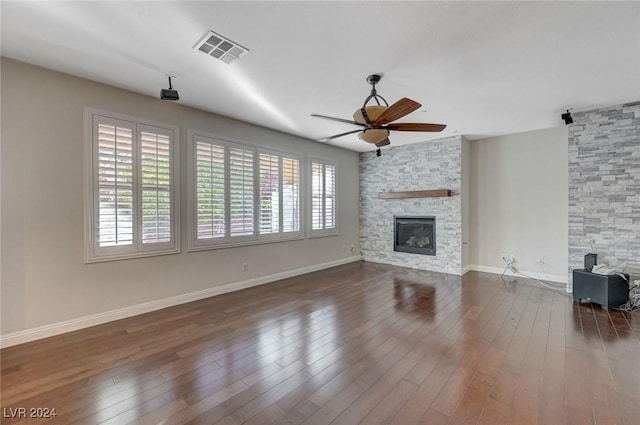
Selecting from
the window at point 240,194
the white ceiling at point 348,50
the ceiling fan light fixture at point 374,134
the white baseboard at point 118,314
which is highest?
the white ceiling at point 348,50

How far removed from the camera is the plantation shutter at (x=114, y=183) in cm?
329

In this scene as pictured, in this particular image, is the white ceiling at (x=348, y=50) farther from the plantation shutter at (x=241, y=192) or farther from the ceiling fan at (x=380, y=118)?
the plantation shutter at (x=241, y=192)

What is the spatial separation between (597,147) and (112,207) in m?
6.67

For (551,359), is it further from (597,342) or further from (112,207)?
(112,207)

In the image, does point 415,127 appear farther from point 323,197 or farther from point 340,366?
point 323,197

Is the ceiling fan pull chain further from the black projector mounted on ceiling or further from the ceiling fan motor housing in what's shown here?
the black projector mounted on ceiling

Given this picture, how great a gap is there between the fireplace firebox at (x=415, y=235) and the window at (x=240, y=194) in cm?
237

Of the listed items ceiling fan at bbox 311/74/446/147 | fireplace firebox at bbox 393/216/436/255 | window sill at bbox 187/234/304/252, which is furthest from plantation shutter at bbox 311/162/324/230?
ceiling fan at bbox 311/74/446/147

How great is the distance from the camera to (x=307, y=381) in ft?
7.17

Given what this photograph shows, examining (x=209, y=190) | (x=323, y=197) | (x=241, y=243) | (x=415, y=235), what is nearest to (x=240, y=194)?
(x=209, y=190)

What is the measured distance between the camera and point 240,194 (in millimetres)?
4660

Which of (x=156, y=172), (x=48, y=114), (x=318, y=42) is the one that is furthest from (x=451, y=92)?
(x=48, y=114)

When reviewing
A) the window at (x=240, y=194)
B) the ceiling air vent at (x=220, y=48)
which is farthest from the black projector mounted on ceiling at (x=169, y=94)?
the window at (x=240, y=194)

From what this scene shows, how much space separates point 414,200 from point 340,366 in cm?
458
